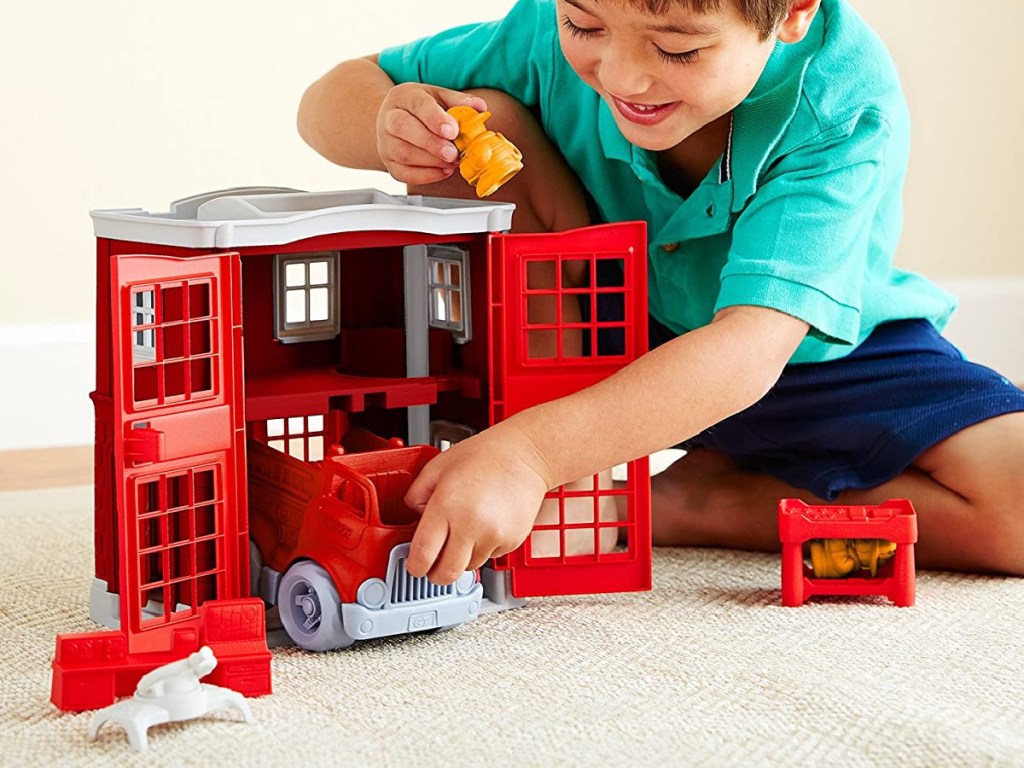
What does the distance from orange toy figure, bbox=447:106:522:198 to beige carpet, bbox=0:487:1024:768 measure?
11.6 inches

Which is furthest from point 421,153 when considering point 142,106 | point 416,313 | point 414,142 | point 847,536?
point 142,106

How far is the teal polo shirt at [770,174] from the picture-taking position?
96cm

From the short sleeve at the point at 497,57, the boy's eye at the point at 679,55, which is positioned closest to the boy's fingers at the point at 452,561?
the boy's eye at the point at 679,55

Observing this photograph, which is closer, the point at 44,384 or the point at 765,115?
the point at 765,115

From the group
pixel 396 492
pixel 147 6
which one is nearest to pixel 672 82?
pixel 396 492

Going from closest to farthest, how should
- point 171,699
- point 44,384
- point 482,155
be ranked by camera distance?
1. point 171,699
2. point 482,155
3. point 44,384

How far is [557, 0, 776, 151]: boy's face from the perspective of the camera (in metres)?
0.87

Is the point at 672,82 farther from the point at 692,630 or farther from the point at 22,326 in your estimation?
the point at 22,326

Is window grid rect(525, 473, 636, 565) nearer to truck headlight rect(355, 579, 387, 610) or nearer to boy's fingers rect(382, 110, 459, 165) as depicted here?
truck headlight rect(355, 579, 387, 610)

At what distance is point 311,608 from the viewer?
88 centimetres

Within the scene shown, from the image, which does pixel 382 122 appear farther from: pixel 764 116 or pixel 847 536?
pixel 847 536

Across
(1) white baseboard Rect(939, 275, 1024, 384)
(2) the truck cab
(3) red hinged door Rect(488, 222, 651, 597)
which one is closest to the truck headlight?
(2) the truck cab

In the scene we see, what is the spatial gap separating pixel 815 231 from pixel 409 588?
36 centimetres

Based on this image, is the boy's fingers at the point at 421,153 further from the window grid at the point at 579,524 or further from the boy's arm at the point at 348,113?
the window grid at the point at 579,524
